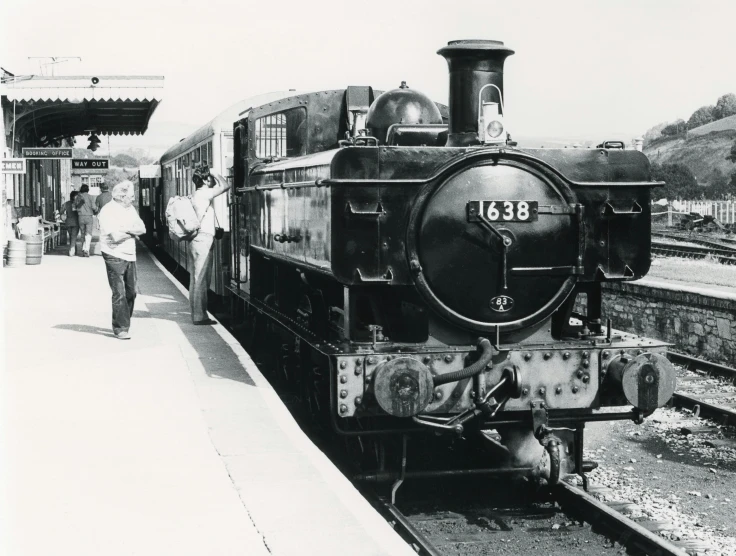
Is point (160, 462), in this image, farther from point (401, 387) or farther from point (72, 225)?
point (72, 225)

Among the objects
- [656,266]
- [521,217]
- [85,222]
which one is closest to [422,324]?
[521,217]

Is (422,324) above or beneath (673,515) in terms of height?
above

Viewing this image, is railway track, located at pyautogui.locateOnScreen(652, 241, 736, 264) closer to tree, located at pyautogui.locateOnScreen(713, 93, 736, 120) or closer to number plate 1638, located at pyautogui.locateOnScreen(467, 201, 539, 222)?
number plate 1638, located at pyautogui.locateOnScreen(467, 201, 539, 222)

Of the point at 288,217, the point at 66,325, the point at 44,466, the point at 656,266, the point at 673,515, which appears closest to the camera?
the point at 44,466

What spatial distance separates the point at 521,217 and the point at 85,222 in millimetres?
17126

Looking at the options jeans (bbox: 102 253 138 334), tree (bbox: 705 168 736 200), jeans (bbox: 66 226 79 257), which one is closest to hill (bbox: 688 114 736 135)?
tree (bbox: 705 168 736 200)

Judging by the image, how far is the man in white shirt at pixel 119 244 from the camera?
9516 mm

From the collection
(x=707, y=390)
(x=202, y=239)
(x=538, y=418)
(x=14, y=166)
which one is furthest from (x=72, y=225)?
(x=538, y=418)

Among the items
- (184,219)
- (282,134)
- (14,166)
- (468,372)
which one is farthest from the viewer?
(14,166)

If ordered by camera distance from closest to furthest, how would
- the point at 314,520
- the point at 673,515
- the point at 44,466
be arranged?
the point at 314,520 < the point at 44,466 < the point at 673,515

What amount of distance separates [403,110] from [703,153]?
73.8 metres

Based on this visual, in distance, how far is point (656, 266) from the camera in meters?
18.8

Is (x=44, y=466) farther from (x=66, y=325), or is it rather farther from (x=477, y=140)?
(x=66, y=325)

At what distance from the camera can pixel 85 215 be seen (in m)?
21.2
